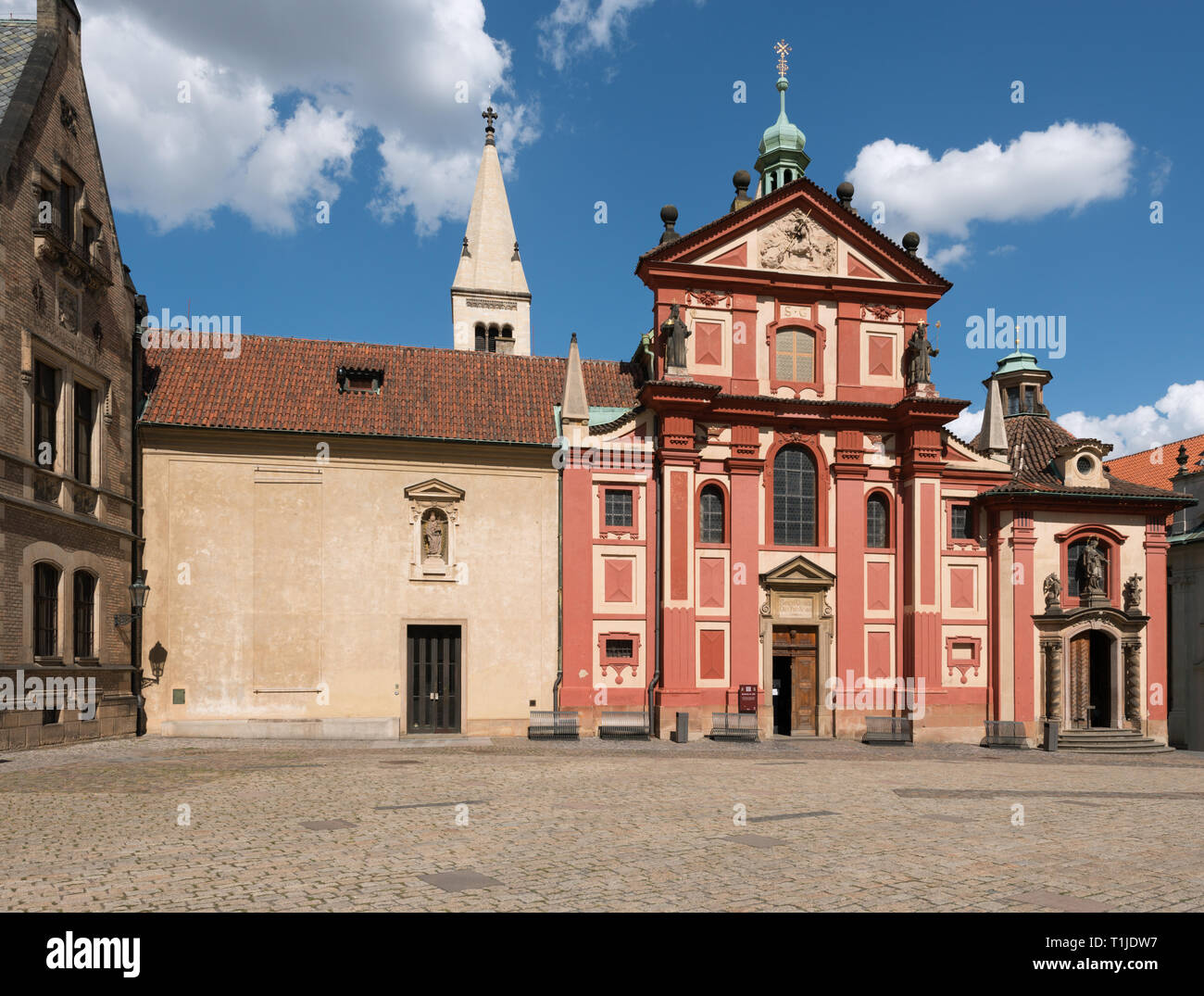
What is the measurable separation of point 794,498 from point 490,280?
35361 mm

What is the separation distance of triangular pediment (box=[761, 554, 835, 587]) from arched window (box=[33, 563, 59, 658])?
64.2ft

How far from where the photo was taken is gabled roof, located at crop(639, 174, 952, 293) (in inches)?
1261

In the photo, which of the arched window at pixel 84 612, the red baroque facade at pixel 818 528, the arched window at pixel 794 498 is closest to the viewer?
the arched window at pixel 84 612

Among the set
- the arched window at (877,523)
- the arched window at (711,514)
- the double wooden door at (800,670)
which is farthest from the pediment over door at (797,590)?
the arched window at (877,523)

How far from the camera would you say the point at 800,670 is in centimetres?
3200

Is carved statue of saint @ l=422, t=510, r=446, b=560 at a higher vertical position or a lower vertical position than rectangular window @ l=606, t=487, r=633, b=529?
lower

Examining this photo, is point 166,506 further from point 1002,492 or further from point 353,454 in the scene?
point 1002,492

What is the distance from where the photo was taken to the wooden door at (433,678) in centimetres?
2978

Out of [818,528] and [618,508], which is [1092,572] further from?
[618,508]

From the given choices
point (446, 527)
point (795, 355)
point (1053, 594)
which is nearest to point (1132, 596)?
point (1053, 594)

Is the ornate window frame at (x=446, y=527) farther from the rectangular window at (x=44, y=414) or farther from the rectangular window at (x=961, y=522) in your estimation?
the rectangular window at (x=961, y=522)

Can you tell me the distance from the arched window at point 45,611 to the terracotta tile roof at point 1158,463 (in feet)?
126

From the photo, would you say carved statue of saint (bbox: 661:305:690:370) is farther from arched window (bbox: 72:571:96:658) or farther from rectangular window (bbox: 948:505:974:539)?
arched window (bbox: 72:571:96:658)

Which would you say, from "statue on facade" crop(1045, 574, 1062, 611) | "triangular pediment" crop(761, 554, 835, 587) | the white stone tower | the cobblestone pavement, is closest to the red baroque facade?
"triangular pediment" crop(761, 554, 835, 587)
